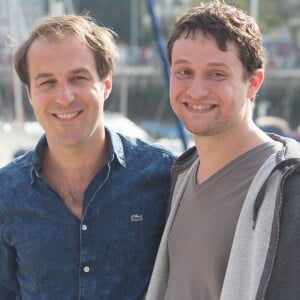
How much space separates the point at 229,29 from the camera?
7.71 feet

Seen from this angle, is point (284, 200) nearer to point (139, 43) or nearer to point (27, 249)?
point (27, 249)

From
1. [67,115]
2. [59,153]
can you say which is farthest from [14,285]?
[67,115]

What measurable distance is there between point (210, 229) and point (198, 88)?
52cm

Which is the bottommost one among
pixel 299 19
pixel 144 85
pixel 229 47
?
pixel 144 85

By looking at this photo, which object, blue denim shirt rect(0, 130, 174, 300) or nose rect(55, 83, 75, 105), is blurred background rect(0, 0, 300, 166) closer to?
blue denim shirt rect(0, 130, 174, 300)

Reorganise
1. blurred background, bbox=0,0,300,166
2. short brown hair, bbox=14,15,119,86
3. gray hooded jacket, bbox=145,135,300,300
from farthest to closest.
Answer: blurred background, bbox=0,0,300,166 < short brown hair, bbox=14,15,119,86 < gray hooded jacket, bbox=145,135,300,300

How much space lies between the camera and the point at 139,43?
35.4 metres

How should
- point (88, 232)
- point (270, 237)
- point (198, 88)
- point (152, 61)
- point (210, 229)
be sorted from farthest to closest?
point (152, 61) → point (88, 232) → point (198, 88) → point (210, 229) → point (270, 237)

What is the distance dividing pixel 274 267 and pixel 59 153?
1.21 metres

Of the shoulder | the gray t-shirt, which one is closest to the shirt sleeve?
the shoulder

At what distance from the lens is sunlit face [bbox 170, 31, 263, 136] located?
2344 mm

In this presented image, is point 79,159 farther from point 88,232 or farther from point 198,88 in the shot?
point 198,88

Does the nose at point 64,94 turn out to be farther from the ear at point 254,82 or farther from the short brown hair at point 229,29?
the ear at point 254,82

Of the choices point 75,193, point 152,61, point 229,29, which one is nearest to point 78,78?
point 75,193
